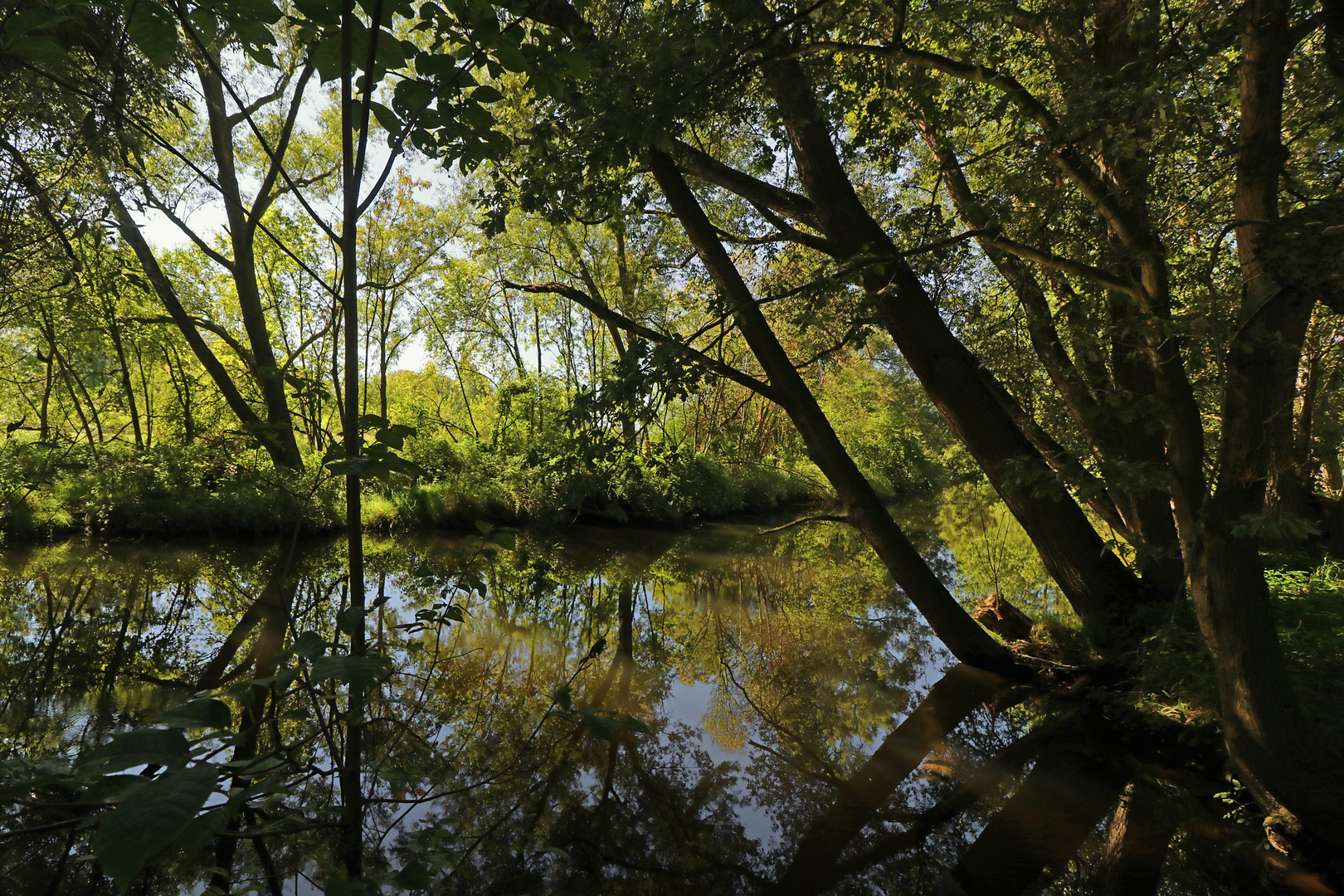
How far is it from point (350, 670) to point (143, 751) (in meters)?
0.25

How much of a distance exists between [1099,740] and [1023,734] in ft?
1.40

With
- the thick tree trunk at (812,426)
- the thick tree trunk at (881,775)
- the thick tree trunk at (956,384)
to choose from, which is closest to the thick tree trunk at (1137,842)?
the thick tree trunk at (881,775)

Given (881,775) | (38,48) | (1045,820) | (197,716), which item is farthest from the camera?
(881,775)

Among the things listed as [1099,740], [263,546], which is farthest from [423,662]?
[263,546]

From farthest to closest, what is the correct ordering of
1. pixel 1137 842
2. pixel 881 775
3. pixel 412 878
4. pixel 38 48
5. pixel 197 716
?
pixel 881 775 → pixel 1137 842 → pixel 412 878 → pixel 38 48 → pixel 197 716

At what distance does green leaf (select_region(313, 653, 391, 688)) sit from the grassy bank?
6.58 ft

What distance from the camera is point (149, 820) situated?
29.5 inches

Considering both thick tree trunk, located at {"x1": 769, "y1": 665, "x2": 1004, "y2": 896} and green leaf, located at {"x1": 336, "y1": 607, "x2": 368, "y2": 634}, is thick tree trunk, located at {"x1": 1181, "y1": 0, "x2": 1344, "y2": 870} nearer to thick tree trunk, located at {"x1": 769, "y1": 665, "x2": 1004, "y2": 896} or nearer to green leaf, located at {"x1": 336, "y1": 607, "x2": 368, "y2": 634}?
thick tree trunk, located at {"x1": 769, "y1": 665, "x2": 1004, "y2": 896}

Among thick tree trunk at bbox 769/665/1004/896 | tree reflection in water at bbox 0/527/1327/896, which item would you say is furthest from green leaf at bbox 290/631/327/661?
thick tree trunk at bbox 769/665/1004/896

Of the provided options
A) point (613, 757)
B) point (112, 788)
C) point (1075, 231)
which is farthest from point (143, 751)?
point (1075, 231)

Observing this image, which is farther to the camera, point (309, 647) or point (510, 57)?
point (510, 57)

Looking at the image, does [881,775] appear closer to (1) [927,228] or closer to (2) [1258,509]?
(2) [1258,509]

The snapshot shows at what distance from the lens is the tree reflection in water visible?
2.58 meters

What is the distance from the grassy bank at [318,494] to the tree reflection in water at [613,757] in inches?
31.8
